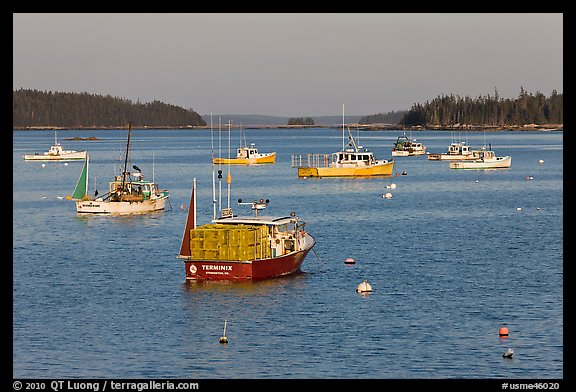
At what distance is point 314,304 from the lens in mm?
53188

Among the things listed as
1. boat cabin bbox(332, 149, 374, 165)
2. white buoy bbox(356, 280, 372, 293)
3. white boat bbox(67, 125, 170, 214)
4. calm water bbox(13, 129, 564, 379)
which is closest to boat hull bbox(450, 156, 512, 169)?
boat cabin bbox(332, 149, 374, 165)

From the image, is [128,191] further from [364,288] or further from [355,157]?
[355,157]

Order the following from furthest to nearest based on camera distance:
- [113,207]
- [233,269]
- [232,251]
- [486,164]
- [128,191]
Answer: [486,164] < [128,191] < [113,207] < [232,251] < [233,269]

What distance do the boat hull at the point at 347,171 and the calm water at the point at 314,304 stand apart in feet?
174

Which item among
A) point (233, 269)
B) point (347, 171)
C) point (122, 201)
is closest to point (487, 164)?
point (347, 171)

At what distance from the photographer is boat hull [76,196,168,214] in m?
99.1

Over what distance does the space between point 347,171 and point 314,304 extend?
101 meters

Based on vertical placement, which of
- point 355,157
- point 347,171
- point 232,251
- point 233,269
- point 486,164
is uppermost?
point 232,251

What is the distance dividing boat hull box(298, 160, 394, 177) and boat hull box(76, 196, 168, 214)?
55977 millimetres

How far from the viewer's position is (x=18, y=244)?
264ft

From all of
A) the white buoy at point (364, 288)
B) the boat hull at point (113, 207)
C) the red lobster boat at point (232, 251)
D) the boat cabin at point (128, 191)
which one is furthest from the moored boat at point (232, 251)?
the boat cabin at point (128, 191)

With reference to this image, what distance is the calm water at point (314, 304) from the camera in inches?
1655
